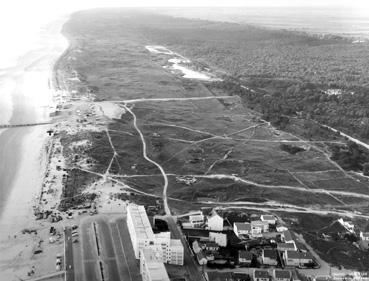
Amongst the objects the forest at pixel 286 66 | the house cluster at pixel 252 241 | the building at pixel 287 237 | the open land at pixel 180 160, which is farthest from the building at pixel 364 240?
the forest at pixel 286 66

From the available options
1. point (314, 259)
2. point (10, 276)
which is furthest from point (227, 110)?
point (10, 276)

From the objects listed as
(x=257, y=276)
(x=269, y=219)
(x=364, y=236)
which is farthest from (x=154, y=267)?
(x=364, y=236)

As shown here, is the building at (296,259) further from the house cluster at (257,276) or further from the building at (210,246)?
the building at (210,246)

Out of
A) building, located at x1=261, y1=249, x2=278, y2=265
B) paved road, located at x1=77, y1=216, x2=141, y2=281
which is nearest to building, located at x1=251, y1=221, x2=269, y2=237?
building, located at x1=261, y1=249, x2=278, y2=265

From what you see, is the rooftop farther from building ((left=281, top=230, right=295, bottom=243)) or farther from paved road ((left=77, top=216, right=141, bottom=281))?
paved road ((left=77, top=216, right=141, bottom=281))

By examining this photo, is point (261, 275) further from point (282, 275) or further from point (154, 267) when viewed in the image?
point (154, 267)

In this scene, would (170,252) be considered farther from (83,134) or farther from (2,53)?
(2,53)
